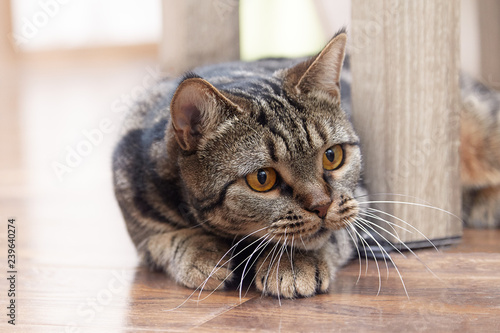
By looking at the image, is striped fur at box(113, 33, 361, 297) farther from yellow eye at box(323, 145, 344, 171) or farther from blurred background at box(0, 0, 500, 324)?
blurred background at box(0, 0, 500, 324)

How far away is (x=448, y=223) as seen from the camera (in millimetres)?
1812

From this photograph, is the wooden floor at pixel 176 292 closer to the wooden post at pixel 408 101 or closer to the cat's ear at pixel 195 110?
the wooden post at pixel 408 101

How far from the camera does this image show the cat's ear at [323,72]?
1.49 m

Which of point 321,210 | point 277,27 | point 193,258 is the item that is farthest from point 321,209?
point 277,27

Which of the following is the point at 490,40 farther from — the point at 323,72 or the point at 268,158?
the point at 268,158

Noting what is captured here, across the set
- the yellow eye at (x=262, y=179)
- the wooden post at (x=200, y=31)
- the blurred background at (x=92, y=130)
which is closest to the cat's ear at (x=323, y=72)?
the yellow eye at (x=262, y=179)

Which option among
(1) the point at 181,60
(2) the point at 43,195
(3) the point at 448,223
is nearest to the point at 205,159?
(3) the point at 448,223

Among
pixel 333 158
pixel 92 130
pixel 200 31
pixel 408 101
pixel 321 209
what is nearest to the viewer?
Answer: pixel 321 209

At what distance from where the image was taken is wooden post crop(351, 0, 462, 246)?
1.70 m

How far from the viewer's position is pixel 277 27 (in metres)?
2.97

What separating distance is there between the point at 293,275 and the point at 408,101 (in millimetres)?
718

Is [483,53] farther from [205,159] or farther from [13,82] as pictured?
[13,82]

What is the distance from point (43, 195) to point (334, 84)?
216 centimetres

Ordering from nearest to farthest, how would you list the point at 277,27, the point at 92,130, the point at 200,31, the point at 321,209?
the point at 321,209
the point at 92,130
the point at 200,31
the point at 277,27
